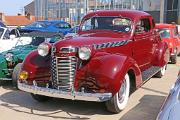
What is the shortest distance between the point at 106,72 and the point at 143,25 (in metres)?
2.98

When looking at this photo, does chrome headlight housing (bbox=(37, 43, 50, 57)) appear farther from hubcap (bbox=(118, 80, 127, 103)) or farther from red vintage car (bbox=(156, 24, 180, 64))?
red vintage car (bbox=(156, 24, 180, 64))

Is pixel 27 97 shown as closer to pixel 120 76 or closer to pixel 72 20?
pixel 120 76

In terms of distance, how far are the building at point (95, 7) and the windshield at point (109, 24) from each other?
2556cm

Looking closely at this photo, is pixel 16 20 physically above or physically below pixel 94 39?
below

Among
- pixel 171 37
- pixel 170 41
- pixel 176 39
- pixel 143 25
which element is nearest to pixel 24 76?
pixel 143 25

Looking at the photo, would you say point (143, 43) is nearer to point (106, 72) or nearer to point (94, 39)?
point (94, 39)

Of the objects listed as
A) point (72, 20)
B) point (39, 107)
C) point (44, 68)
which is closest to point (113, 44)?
point (44, 68)

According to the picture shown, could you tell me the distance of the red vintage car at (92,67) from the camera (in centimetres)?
605

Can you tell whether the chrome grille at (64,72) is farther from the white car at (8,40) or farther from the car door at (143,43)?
the white car at (8,40)

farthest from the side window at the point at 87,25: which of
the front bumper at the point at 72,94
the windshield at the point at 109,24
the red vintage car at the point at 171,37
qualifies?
the red vintage car at the point at 171,37

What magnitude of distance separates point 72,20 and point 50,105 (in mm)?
28625

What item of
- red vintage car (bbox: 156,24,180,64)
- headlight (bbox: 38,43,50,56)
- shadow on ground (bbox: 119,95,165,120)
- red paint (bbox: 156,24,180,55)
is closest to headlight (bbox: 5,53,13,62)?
headlight (bbox: 38,43,50,56)

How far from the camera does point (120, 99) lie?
6.59 m

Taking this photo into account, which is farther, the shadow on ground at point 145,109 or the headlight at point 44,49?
the headlight at point 44,49
